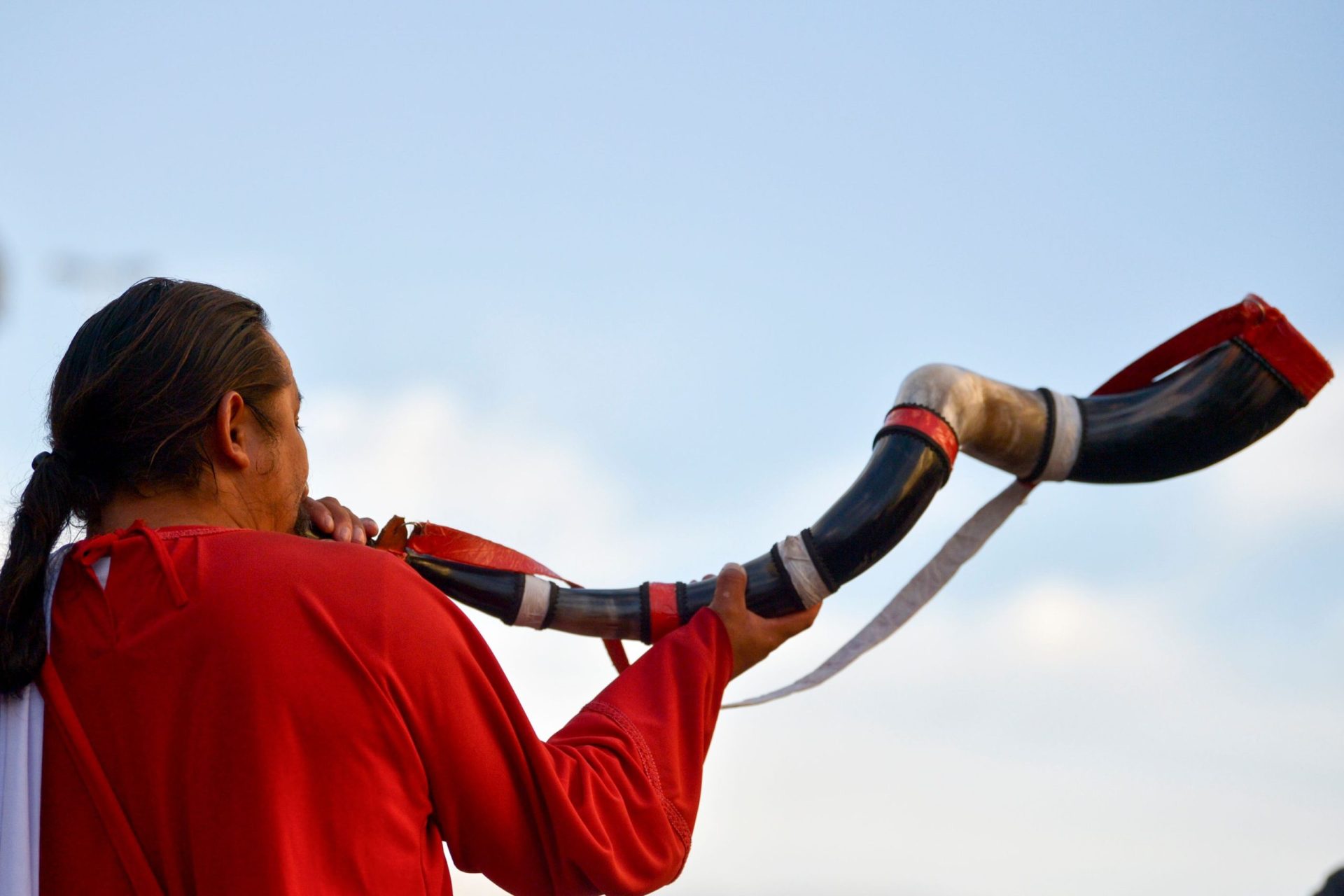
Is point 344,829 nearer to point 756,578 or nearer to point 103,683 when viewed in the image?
point 103,683

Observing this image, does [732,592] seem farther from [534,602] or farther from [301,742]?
[301,742]

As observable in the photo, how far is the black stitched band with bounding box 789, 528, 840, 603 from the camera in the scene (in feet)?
11.3

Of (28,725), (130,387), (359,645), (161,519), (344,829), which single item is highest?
(130,387)

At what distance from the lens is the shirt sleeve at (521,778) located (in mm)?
2738

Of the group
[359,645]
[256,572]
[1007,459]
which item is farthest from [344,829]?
[1007,459]

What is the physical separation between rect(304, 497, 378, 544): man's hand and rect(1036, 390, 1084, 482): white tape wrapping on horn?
1813mm

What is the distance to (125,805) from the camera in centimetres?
252

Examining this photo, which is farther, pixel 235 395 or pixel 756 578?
pixel 756 578

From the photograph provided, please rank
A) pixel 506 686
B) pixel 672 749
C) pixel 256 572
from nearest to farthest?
1. pixel 256 572
2. pixel 506 686
3. pixel 672 749

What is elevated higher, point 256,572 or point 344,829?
point 256,572

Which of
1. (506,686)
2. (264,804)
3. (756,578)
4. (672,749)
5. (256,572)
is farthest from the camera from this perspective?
(756,578)

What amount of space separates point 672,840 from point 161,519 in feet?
4.30

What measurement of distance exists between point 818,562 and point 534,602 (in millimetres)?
843

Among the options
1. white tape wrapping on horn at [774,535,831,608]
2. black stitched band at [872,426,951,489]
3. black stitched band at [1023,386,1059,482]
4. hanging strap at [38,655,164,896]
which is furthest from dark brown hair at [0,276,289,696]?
black stitched band at [1023,386,1059,482]
